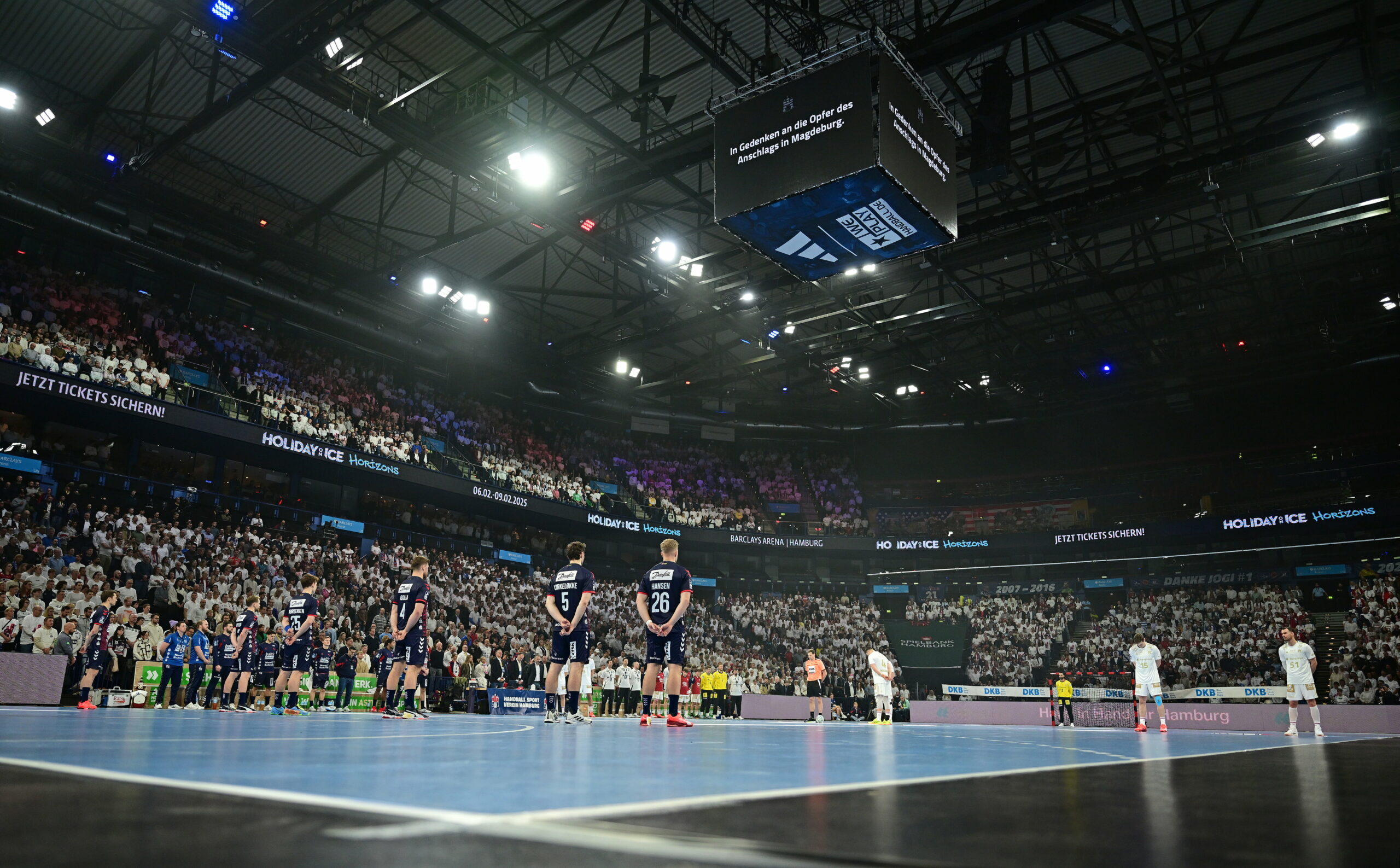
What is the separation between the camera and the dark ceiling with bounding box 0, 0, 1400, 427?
17.1 meters

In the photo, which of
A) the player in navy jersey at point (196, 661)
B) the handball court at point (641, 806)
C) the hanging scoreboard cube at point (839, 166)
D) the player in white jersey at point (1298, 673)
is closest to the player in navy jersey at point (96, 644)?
the player in navy jersey at point (196, 661)

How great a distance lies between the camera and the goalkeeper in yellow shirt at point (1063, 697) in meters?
23.3

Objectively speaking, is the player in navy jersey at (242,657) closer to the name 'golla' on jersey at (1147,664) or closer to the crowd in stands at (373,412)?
the crowd in stands at (373,412)

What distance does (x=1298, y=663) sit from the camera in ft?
53.4

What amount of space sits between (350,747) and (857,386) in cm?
3161

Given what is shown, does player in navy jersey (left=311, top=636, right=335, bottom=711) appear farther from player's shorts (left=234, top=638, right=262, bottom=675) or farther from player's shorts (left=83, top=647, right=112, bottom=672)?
player's shorts (left=83, top=647, right=112, bottom=672)

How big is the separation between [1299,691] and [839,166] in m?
13.7

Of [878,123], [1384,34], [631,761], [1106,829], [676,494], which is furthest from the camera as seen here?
[676,494]

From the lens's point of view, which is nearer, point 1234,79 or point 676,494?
point 1234,79

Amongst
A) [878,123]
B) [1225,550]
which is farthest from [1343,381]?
[878,123]

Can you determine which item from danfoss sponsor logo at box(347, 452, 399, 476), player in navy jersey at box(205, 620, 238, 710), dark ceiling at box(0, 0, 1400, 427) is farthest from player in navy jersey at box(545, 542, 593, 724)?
danfoss sponsor logo at box(347, 452, 399, 476)

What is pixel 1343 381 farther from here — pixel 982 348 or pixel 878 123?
pixel 878 123

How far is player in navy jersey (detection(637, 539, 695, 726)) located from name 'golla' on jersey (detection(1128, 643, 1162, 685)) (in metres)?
11.9

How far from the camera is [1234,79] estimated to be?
19703 millimetres
